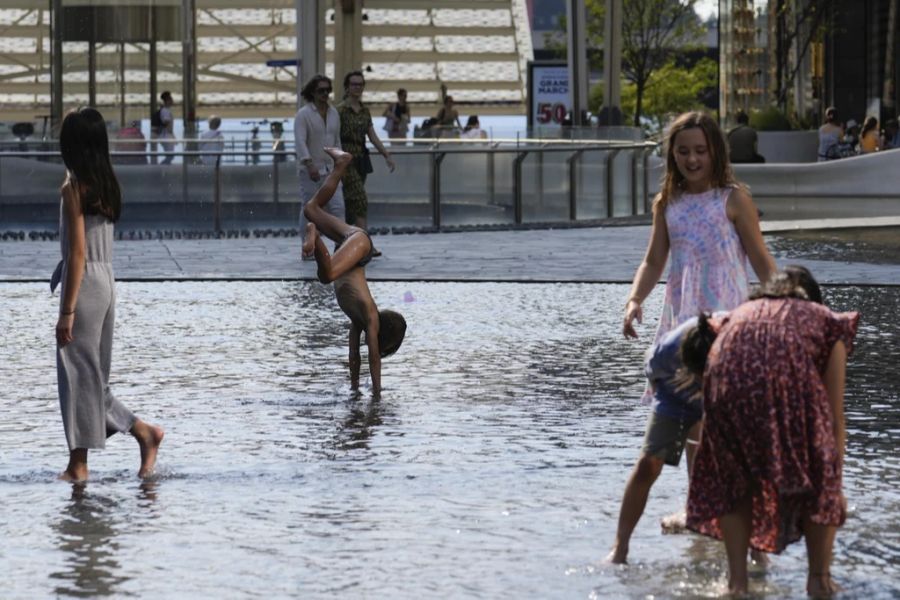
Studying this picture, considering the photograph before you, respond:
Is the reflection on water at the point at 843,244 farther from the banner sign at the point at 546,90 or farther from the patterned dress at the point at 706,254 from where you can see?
the banner sign at the point at 546,90

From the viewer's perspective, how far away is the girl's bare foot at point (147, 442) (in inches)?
325

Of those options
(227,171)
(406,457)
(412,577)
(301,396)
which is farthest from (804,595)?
(227,171)

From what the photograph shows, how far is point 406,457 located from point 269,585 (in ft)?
7.98

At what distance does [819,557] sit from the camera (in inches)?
235

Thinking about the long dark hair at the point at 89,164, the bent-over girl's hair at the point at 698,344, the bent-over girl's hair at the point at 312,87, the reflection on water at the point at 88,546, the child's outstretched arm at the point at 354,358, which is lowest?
the reflection on water at the point at 88,546

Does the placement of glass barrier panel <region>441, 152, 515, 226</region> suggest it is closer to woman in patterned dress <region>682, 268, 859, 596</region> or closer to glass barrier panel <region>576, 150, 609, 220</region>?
glass barrier panel <region>576, 150, 609, 220</region>

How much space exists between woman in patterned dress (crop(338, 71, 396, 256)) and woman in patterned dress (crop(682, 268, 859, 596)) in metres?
12.3

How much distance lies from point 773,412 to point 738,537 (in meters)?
0.41

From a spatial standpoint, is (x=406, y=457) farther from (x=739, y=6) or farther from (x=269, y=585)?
(x=739, y=6)

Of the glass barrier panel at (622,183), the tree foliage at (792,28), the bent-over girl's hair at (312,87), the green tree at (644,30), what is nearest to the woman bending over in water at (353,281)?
the bent-over girl's hair at (312,87)

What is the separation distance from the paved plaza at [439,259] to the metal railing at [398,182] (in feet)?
2.85

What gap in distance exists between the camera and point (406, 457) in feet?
28.6

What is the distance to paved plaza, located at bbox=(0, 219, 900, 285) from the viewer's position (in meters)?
17.9

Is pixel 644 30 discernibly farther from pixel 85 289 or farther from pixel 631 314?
pixel 631 314
